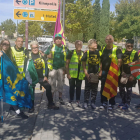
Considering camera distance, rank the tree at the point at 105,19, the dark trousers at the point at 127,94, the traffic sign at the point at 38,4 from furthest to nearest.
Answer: the tree at the point at 105,19, the traffic sign at the point at 38,4, the dark trousers at the point at 127,94

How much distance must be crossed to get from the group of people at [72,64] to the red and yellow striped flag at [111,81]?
166 millimetres

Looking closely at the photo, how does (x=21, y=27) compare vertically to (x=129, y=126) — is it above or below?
above

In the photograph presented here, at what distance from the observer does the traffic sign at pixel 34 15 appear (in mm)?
9680

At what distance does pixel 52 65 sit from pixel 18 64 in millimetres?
998

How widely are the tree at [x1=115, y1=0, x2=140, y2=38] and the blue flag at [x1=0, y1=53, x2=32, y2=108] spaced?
28.6 meters

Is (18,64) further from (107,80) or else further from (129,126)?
(129,126)

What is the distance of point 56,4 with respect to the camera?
1035cm

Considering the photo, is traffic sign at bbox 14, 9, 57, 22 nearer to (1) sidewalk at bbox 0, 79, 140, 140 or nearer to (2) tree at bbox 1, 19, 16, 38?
(1) sidewalk at bbox 0, 79, 140, 140

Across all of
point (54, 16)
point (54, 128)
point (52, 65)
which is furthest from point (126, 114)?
point (54, 16)

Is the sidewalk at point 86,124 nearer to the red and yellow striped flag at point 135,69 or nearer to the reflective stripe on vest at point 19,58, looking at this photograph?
the red and yellow striped flag at point 135,69

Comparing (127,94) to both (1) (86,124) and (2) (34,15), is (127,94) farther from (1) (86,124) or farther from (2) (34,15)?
(2) (34,15)

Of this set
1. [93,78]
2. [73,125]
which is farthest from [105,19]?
[73,125]

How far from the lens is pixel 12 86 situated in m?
4.88

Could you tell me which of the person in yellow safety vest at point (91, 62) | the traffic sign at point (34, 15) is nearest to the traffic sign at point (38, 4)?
the traffic sign at point (34, 15)
